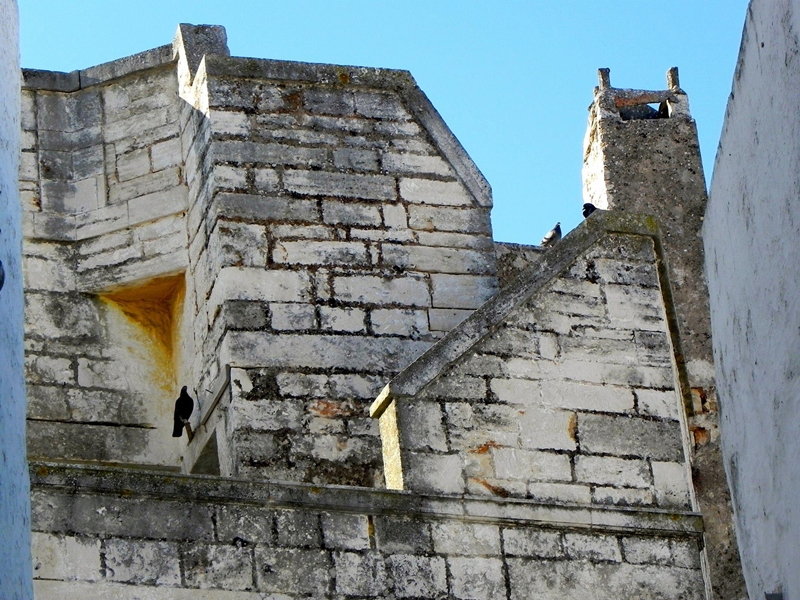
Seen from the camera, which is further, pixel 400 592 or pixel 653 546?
pixel 653 546

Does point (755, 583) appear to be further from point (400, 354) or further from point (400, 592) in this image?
point (400, 354)

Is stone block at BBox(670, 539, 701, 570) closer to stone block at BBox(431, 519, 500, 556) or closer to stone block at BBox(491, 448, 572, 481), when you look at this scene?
stone block at BBox(491, 448, 572, 481)

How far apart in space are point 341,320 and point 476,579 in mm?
1935

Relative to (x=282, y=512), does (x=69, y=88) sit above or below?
above

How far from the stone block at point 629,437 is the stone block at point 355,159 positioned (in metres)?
2.07

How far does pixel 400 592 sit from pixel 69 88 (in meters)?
4.19

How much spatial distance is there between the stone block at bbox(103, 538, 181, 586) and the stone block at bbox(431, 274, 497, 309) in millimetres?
2576

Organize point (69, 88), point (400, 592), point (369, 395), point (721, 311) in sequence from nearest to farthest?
point (721, 311) → point (400, 592) → point (369, 395) → point (69, 88)

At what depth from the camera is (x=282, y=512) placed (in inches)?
328

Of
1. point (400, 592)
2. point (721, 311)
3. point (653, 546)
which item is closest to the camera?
point (721, 311)

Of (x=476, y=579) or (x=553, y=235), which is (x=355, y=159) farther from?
(x=553, y=235)

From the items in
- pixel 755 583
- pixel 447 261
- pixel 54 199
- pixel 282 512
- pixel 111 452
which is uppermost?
pixel 54 199

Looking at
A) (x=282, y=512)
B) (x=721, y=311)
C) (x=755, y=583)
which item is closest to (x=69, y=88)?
(x=282, y=512)

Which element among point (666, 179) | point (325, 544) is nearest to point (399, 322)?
point (325, 544)
